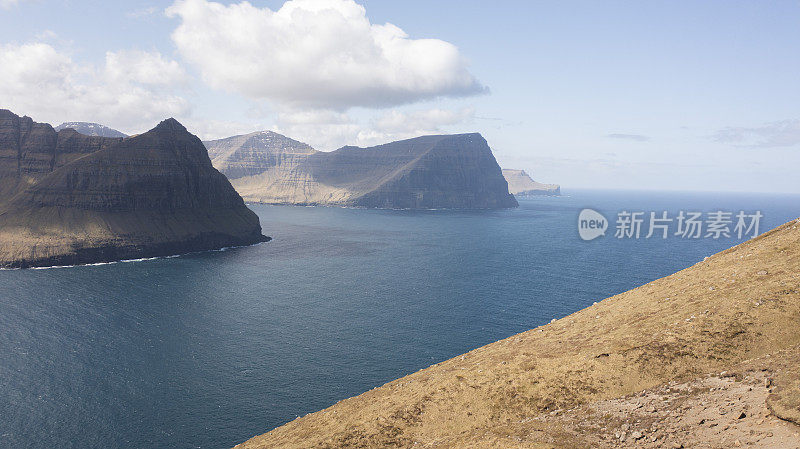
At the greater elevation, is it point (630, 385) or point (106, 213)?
point (106, 213)

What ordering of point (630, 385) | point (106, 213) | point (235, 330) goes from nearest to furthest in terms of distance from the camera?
1. point (630, 385)
2. point (235, 330)
3. point (106, 213)

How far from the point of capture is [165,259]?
530 feet

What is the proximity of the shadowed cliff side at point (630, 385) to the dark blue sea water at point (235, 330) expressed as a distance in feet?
93.3

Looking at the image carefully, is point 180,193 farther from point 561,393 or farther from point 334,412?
point 561,393

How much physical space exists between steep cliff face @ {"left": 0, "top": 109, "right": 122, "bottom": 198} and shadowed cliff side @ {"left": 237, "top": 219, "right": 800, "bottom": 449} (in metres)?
221

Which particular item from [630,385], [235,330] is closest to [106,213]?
[235,330]

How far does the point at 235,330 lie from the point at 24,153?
607ft

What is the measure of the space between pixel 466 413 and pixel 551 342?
34.1 ft

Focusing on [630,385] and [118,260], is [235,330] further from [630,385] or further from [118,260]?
[118,260]

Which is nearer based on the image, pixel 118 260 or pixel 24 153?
pixel 118 260

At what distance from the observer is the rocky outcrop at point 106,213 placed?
14988 centimetres

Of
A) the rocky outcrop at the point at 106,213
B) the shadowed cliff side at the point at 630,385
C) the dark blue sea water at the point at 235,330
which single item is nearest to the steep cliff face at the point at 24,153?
the rocky outcrop at the point at 106,213

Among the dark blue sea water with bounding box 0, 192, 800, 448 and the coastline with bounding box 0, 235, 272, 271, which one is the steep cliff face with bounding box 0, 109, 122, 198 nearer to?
the coastline with bounding box 0, 235, 272, 271

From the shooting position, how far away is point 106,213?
6772 inches
